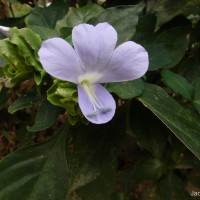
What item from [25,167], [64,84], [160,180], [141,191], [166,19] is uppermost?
[64,84]

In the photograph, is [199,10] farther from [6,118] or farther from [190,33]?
[6,118]

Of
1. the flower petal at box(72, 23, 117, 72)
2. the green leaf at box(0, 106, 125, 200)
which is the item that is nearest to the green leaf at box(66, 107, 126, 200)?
the green leaf at box(0, 106, 125, 200)

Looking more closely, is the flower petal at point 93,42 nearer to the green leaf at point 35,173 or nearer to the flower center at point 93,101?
the flower center at point 93,101

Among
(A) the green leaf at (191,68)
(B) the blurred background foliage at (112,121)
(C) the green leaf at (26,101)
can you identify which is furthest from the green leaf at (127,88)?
(A) the green leaf at (191,68)

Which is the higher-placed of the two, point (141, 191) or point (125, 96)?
point (125, 96)

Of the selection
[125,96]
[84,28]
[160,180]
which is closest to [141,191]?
[160,180]

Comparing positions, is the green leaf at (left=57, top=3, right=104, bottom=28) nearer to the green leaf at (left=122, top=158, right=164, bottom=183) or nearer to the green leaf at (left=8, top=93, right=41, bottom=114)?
the green leaf at (left=8, top=93, right=41, bottom=114)

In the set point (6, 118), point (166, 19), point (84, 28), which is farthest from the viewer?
point (6, 118)

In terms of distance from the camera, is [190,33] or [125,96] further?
[190,33]

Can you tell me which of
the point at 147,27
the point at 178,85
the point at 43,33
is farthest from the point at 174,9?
the point at 43,33
